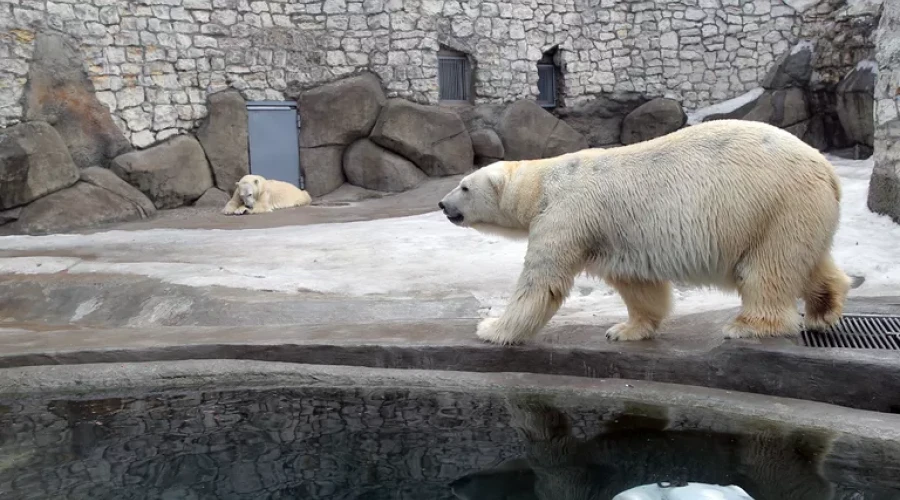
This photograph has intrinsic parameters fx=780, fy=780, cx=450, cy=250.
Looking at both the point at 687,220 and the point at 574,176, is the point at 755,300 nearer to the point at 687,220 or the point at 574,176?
the point at 687,220

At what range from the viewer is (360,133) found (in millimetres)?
13375

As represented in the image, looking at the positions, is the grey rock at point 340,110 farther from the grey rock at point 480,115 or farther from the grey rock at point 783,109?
the grey rock at point 783,109

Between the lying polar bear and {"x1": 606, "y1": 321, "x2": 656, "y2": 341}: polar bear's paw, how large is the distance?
27.6 ft

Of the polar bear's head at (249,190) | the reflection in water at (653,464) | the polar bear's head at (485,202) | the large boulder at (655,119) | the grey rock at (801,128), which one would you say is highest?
the large boulder at (655,119)

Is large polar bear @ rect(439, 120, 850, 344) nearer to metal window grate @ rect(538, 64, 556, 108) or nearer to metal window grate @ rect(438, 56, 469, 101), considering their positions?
metal window grate @ rect(438, 56, 469, 101)

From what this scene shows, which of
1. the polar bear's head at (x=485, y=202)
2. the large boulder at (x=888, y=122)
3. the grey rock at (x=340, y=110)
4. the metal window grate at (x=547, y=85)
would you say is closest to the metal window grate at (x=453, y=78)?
the grey rock at (x=340, y=110)

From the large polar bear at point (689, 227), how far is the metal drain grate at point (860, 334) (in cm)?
10

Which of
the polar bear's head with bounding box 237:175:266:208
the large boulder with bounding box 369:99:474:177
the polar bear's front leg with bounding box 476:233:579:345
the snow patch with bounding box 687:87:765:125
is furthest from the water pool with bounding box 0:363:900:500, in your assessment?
the snow patch with bounding box 687:87:765:125

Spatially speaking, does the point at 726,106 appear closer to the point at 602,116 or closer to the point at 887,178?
the point at 602,116

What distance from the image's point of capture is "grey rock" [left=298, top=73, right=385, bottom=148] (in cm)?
1305

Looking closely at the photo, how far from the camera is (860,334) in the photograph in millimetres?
3760

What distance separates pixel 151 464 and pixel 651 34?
1329cm

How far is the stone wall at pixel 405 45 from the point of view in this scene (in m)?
11.6

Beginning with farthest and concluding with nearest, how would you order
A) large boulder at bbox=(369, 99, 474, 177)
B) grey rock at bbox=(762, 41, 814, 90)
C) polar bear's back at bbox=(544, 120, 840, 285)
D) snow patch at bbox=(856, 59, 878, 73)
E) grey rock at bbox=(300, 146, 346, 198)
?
grey rock at bbox=(762, 41, 814, 90), grey rock at bbox=(300, 146, 346, 198), large boulder at bbox=(369, 99, 474, 177), snow patch at bbox=(856, 59, 878, 73), polar bear's back at bbox=(544, 120, 840, 285)
